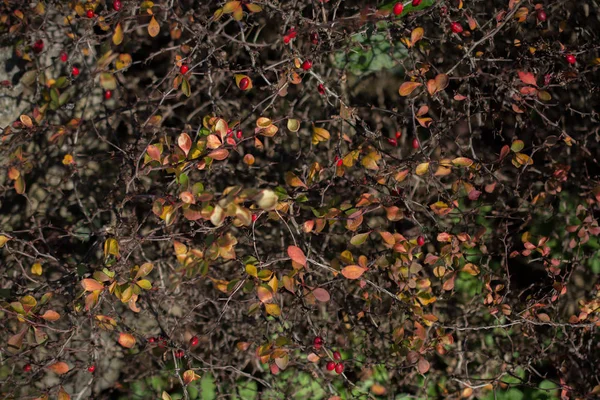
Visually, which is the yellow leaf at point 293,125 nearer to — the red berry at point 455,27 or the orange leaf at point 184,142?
the orange leaf at point 184,142

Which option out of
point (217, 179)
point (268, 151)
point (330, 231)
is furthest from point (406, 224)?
point (217, 179)

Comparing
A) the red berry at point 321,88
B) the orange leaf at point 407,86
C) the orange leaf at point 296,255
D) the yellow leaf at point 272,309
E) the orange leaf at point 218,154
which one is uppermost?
the orange leaf at point 407,86

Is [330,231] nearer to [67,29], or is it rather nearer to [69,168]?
[69,168]

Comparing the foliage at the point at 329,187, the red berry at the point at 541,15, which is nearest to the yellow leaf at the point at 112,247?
the foliage at the point at 329,187

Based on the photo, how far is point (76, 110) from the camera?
2.59 m

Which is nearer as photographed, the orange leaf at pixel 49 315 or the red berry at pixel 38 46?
the orange leaf at pixel 49 315

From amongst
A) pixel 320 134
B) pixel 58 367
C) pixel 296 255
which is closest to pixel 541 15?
pixel 320 134

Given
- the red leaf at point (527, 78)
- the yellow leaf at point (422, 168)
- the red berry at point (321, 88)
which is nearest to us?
the yellow leaf at point (422, 168)

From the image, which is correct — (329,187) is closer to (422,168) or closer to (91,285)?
(422,168)

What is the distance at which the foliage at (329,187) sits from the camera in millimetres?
2215

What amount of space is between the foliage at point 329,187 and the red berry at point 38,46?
27mm

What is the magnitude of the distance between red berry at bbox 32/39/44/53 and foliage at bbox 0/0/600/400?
27 millimetres

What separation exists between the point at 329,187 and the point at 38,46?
142 cm

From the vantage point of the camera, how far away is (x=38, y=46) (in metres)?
2.50
